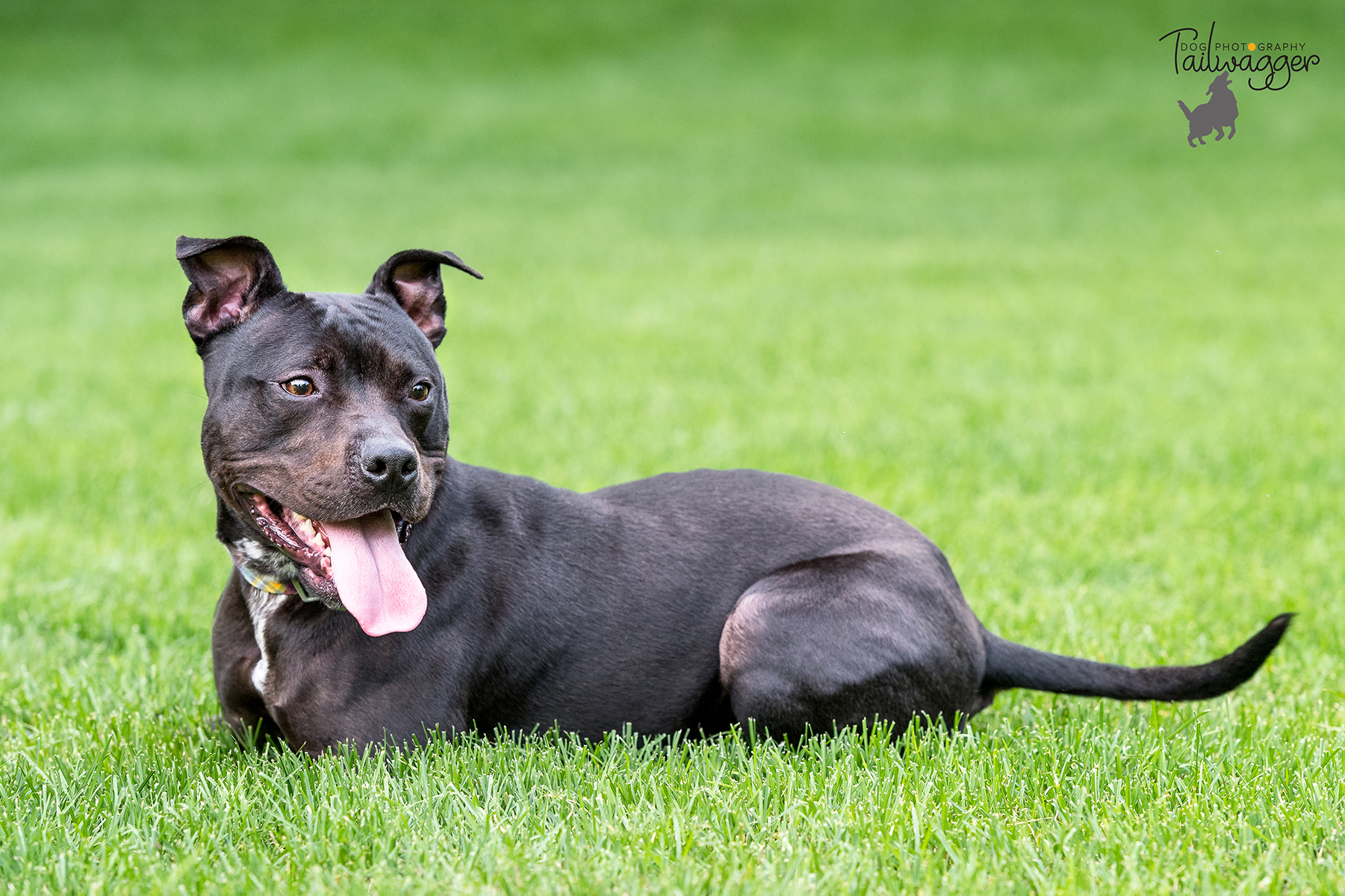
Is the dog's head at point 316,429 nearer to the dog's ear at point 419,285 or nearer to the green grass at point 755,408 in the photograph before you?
the dog's ear at point 419,285

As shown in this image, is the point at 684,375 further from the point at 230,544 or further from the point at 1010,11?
the point at 1010,11

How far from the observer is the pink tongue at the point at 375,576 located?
3.44 metres

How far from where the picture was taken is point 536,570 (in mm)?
3914

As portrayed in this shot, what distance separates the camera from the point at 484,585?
151 inches

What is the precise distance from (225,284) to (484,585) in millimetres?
1103

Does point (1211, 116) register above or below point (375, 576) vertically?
above

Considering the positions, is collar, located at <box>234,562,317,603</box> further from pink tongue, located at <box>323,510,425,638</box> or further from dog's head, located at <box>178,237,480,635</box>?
pink tongue, located at <box>323,510,425,638</box>

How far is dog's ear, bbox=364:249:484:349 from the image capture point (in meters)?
3.90
